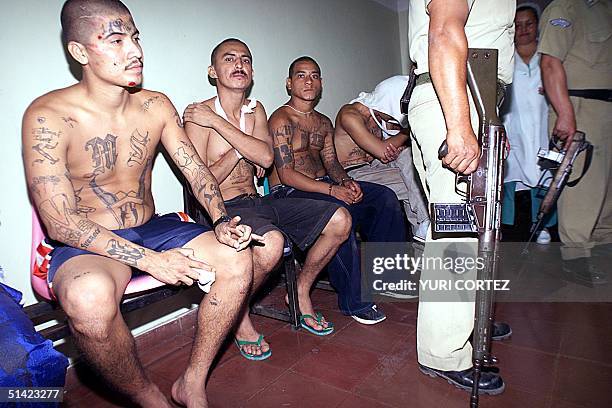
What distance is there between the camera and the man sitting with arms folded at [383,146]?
272cm

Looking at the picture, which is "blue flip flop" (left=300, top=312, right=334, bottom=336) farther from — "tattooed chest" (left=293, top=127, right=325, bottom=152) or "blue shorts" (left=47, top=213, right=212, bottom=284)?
"tattooed chest" (left=293, top=127, right=325, bottom=152)

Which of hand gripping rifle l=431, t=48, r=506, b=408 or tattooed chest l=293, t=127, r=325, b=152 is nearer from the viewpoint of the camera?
hand gripping rifle l=431, t=48, r=506, b=408

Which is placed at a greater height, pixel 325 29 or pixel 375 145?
pixel 325 29

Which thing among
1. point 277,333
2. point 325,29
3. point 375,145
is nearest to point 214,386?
point 277,333

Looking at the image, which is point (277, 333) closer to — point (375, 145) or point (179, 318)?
point (179, 318)

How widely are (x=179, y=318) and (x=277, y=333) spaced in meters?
0.55

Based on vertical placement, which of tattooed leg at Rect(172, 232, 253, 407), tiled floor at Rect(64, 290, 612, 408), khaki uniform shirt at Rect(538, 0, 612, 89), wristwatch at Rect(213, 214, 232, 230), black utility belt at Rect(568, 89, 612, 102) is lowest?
tiled floor at Rect(64, 290, 612, 408)

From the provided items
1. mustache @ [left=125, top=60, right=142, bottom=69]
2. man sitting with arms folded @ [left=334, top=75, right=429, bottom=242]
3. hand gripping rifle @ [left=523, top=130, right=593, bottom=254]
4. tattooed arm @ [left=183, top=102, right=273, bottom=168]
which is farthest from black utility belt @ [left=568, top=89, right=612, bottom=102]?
mustache @ [left=125, top=60, right=142, bottom=69]

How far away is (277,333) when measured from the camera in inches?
87.0

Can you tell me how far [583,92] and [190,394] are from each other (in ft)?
8.86

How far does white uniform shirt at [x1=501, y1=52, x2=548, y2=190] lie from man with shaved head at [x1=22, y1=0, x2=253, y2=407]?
2733 millimetres

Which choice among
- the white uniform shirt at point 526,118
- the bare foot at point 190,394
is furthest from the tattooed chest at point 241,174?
the white uniform shirt at point 526,118

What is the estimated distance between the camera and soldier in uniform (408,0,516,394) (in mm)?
1375

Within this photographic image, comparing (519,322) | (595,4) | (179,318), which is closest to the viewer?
(519,322)
